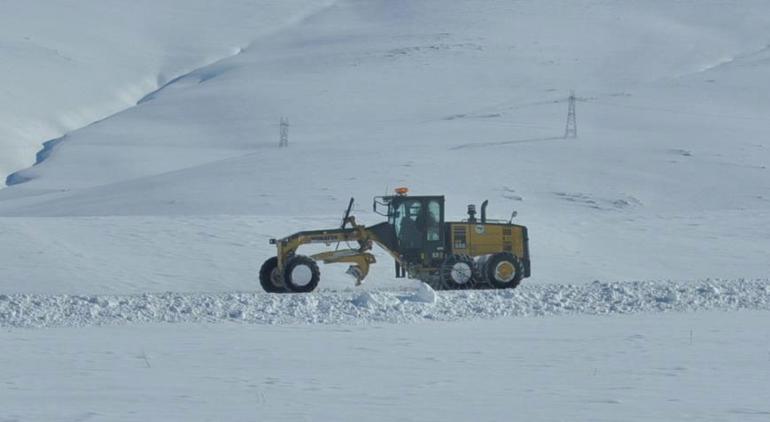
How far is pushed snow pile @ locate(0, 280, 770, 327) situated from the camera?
46.9 ft

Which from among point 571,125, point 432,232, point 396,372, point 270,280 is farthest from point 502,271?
point 571,125

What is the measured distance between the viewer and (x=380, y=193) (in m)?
35.0

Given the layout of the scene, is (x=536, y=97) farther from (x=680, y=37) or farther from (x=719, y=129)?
(x=680, y=37)

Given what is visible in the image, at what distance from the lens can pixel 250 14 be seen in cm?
11144

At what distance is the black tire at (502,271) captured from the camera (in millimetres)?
17031

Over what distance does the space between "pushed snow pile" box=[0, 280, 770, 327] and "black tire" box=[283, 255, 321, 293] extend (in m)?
0.29

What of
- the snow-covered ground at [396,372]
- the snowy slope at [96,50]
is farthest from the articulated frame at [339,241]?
the snowy slope at [96,50]

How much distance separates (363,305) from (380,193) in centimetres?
2031

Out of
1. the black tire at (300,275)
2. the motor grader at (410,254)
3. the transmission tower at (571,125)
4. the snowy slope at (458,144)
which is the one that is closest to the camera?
the black tire at (300,275)

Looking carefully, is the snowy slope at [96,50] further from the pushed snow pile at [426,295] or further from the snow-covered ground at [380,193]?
the pushed snow pile at [426,295]

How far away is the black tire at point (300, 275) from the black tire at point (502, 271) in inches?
87.7

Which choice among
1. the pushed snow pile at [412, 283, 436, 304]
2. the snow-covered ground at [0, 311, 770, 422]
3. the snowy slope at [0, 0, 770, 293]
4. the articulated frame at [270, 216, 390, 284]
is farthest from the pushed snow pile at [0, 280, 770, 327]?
the snowy slope at [0, 0, 770, 293]

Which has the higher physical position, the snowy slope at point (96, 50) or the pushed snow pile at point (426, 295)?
the snowy slope at point (96, 50)

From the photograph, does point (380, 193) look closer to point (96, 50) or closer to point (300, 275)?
point (300, 275)
